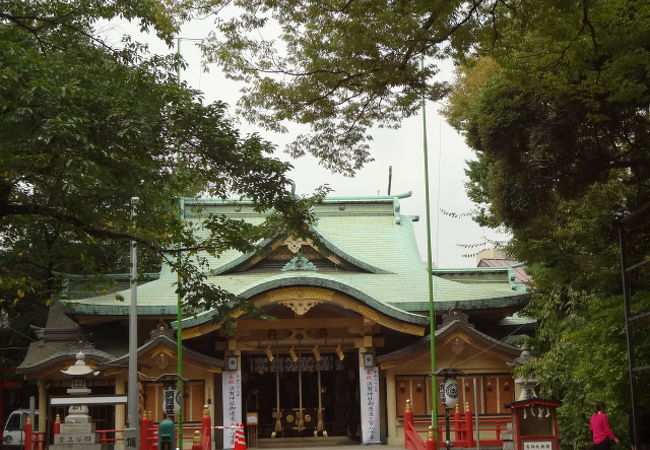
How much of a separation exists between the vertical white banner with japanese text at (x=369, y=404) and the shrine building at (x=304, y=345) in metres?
0.03

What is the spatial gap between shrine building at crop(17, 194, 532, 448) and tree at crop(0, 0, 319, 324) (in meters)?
8.83

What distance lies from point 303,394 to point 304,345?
2.50m

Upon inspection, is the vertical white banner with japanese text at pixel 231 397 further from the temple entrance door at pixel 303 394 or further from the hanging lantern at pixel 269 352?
the temple entrance door at pixel 303 394

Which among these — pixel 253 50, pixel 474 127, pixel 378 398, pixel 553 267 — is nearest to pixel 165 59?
pixel 253 50

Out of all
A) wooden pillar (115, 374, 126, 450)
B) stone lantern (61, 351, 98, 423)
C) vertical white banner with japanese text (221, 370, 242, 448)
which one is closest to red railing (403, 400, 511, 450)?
vertical white banner with japanese text (221, 370, 242, 448)

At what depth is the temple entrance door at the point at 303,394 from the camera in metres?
25.4

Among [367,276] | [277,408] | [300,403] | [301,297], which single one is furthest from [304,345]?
[367,276]

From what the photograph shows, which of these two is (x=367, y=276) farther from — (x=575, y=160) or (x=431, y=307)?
(x=575, y=160)

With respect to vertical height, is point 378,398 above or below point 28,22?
below

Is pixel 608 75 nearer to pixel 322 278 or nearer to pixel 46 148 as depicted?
pixel 46 148

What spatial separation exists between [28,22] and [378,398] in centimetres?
1452

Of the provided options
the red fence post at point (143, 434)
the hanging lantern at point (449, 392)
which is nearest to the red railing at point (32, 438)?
the red fence post at point (143, 434)

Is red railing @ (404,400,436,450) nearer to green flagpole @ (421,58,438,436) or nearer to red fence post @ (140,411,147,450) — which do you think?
green flagpole @ (421,58,438,436)

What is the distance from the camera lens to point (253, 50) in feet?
40.1
